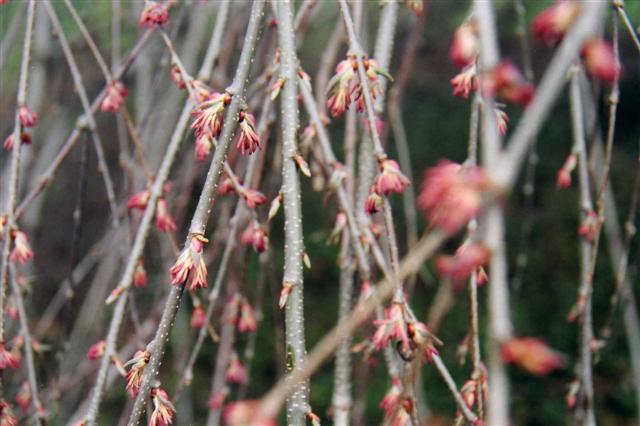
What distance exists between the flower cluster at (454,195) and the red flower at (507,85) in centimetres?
7

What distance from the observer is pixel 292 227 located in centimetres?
106

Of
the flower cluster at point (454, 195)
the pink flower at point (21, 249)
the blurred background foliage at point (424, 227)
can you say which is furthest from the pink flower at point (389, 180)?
the blurred background foliage at point (424, 227)

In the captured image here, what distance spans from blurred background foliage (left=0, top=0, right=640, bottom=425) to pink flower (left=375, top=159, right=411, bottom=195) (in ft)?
6.09

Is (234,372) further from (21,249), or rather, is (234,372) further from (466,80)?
(466,80)

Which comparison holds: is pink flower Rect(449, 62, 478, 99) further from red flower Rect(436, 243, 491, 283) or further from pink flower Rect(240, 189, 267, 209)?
red flower Rect(436, 243, 491, 283)

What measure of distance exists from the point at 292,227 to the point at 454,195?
1.62ft

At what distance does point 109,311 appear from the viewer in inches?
173

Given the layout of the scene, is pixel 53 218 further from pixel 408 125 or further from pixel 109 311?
pixel 408 125

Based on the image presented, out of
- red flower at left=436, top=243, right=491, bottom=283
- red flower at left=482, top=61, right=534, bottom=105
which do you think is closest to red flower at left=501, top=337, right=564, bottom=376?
red flower at left=436, top=243, right=491, bottom=283

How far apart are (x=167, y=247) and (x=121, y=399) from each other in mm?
1965

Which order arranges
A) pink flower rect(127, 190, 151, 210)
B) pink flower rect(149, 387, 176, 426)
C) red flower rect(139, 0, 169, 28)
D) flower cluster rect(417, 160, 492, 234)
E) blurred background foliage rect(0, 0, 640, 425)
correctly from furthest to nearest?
1. blurred background foliage rect(0, 0, 640, 425)
2. pink flower rect(127, 190, 151, 210)
3. red flower rect(139, 0, 169, 28)
4. pink flower rect(149, 387, 176, 426)
5. flower cluster rect(417, 160, 492, 234)

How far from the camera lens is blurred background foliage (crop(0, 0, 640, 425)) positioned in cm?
391

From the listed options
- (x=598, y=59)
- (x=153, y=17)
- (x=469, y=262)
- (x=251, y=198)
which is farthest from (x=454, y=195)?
(x=153, y=17)

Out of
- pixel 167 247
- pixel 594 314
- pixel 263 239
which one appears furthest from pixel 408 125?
pixel 263 239
